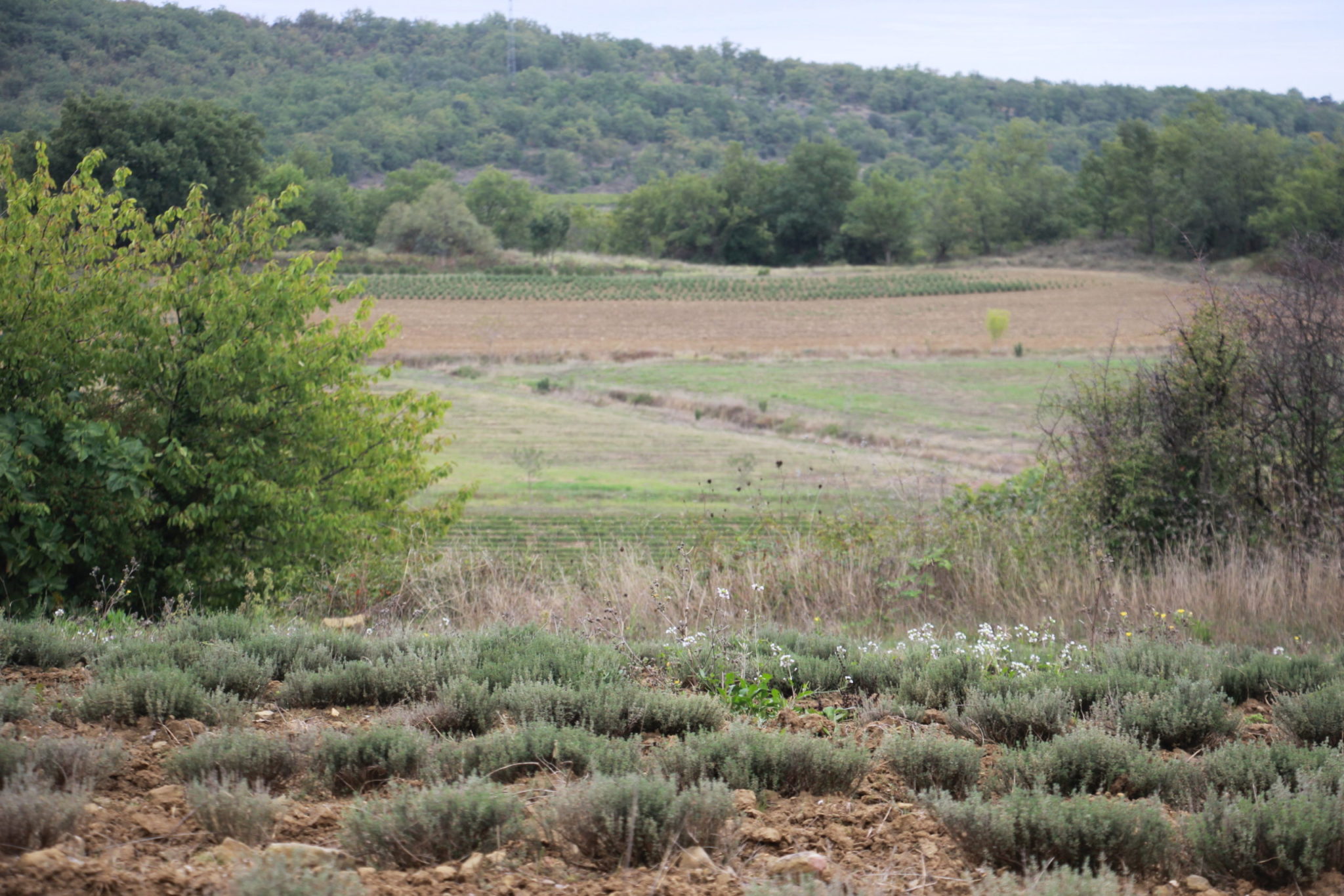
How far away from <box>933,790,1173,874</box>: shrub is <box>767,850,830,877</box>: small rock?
48 cm

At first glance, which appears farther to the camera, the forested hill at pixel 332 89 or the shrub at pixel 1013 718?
the forested hill at pixel 332 89

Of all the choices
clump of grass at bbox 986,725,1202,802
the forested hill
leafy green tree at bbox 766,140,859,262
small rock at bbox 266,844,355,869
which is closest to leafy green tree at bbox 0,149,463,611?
small rock at bbox 266,844,355,869

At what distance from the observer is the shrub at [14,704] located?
3.68 meters

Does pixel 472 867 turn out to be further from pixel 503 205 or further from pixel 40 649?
pixel 503 205

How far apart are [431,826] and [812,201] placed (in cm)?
11894

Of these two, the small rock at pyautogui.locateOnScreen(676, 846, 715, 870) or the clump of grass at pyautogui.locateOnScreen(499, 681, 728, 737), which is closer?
the small rock at pyautogui.locateOnScreen(676, 846, 715, 870)

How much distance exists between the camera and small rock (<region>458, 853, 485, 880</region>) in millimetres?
2744

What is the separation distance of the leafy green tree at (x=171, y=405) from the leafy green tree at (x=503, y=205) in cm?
11504

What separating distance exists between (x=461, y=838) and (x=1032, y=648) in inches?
166

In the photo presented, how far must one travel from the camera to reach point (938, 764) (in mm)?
3645

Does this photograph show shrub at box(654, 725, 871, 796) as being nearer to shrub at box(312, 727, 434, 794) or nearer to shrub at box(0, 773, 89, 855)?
shrub at box(312, 727, 434, 794)

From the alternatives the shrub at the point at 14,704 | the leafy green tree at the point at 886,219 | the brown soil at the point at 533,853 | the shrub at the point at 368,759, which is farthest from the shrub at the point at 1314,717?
the leafy green tree at the point at 886,219

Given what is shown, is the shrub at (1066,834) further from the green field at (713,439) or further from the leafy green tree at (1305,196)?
the leafy green tree at (1305,196)

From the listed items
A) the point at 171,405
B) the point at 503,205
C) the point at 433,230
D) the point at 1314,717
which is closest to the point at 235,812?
the point at 1314,717
